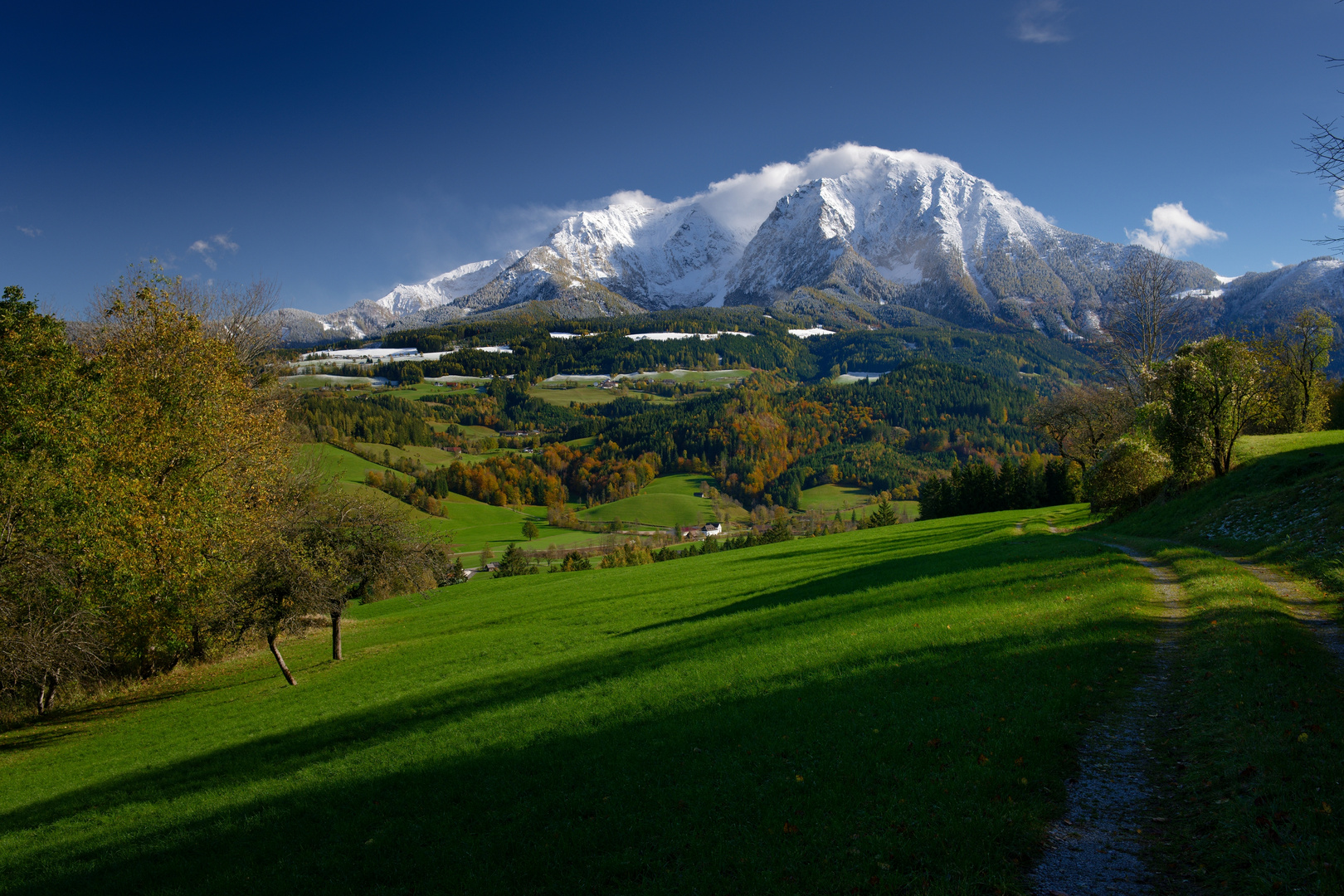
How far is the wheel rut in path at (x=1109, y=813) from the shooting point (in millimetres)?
6875

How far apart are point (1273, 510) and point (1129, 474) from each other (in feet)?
53.9

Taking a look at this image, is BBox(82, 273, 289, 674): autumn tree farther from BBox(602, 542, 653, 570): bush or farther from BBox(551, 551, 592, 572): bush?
BBox(602, 542, 653, 570): bush

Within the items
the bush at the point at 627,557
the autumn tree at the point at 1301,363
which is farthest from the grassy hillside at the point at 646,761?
the bush at the point at 627,557

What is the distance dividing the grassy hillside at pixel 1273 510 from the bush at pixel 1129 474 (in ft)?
8.46

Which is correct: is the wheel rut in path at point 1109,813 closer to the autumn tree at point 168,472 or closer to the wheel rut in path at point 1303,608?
the wheel rut in path at point 1303,608

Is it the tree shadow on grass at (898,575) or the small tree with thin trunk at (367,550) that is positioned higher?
the small tree with thin trunk at (367,550)

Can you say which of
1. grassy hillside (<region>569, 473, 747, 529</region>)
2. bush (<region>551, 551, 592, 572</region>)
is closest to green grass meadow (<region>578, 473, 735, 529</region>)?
grassy hillside (<region>569, 473, 747, 529</region>)

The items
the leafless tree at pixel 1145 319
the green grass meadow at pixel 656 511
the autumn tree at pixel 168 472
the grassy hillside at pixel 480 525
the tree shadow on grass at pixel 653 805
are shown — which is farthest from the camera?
the green grass meadow at pixel 656 511

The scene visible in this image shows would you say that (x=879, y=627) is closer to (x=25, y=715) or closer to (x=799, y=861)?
(x=799, y=861)

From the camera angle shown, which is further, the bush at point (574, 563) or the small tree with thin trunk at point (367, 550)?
the bush at point (574, 563)

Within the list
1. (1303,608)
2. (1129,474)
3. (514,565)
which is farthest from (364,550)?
(514,565)

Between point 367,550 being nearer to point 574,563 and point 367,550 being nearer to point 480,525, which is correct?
point 574,563

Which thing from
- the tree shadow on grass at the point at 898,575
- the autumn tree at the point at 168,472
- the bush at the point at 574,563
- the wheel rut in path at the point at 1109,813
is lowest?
the bush at the point at 574,563

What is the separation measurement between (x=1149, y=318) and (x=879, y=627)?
164 ft
